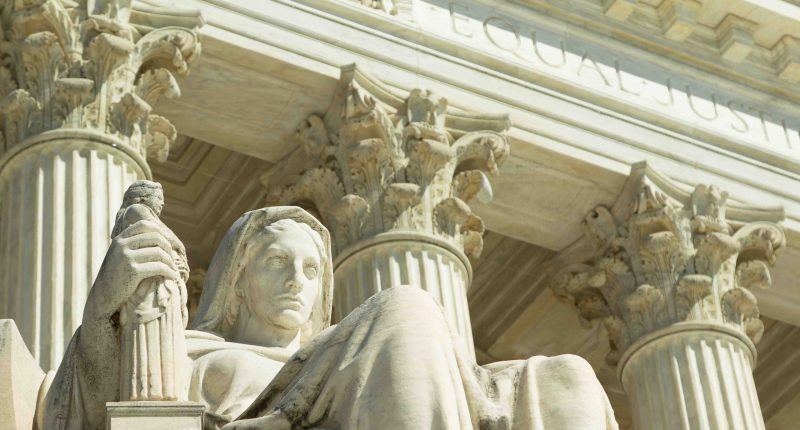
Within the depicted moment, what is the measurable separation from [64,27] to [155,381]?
390 inches

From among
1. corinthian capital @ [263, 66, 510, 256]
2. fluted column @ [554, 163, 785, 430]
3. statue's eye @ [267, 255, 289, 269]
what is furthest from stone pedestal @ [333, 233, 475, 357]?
statue's eye @ [267, 255, 289, 269]

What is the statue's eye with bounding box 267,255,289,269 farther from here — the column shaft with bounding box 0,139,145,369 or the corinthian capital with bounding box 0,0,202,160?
the corinthian capital with bounding box 0,0,202,160

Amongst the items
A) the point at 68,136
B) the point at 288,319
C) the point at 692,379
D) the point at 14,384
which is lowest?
the point at 14,384

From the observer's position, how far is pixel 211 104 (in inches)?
762

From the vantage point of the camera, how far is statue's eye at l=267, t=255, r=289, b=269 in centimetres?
973

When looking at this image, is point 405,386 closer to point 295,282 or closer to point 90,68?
point 295,282

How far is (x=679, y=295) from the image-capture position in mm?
20453

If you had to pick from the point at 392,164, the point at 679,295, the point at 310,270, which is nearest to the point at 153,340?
the point at 310,270

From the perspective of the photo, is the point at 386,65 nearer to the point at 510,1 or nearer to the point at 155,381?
the point at 510,1

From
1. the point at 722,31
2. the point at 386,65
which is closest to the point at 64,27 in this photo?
the point at 386,65

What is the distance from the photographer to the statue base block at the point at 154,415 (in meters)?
7.73

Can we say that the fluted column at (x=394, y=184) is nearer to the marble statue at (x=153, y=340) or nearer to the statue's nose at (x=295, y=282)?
the statue's nose at (x=295, y=282)

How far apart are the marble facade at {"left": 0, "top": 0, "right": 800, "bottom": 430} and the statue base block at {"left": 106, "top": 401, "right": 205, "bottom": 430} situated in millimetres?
7422

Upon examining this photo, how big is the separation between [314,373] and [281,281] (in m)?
1.53
